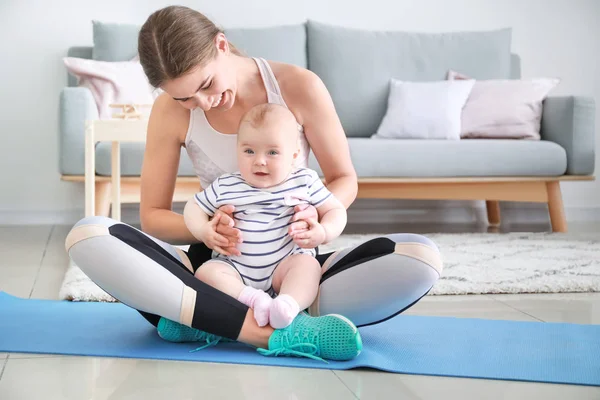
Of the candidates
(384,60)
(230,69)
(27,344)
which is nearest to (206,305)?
(27,344)

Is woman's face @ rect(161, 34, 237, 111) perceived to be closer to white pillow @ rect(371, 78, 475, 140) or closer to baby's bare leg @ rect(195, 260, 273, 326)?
baby's bare leg @ rect(195, 260, 273, 326)

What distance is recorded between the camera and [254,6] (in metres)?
4.25

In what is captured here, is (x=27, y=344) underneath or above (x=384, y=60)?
underneath

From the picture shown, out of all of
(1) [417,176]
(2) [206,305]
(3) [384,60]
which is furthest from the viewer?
(3) [384,60]

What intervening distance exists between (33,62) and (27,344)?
289cm

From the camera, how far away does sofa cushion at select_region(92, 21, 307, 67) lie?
12.5 ft

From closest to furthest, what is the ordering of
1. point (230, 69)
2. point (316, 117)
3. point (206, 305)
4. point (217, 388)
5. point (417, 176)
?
point (217, 388) → point (206, 305) → point (230, 69) → point (316, 117) → point (417, 176)

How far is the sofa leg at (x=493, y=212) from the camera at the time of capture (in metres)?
4.18

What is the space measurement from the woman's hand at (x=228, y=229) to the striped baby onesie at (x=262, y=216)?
0.02m

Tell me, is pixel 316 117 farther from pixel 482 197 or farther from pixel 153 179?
pixel 482 197

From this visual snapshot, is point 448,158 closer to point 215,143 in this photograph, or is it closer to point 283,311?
point 215,143

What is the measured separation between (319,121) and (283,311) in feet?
1.61

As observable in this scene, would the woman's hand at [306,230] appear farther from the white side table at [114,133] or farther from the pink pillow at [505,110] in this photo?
the pink pillow at [505,110]

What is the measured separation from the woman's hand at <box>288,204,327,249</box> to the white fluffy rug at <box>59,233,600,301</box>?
724 millimetres
